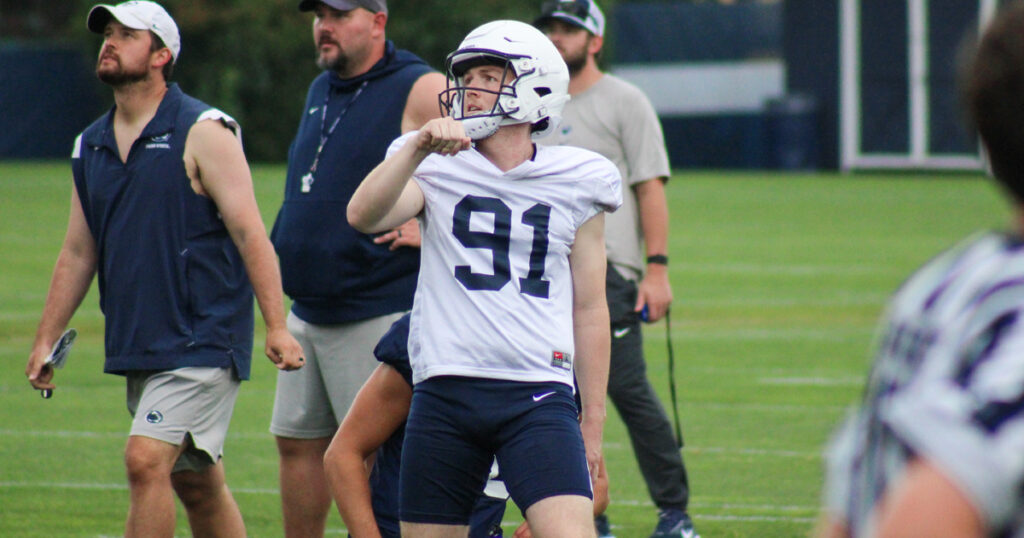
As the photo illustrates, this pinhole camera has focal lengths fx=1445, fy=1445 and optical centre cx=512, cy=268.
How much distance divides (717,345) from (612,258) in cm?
593

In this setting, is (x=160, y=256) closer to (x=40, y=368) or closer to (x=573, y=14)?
(x=40, y=368)

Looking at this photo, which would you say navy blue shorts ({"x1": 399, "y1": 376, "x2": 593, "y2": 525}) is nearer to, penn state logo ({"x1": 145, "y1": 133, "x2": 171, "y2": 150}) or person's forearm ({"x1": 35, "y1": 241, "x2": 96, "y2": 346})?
penn state logo ({"x1": 145, "y1": 133, "x2": 171, "y2": 150})

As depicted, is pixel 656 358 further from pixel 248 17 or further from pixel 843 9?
pixel 248 17

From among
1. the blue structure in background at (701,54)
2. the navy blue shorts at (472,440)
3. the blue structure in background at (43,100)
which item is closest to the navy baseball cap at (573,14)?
the navy blue shorts at (472,440)

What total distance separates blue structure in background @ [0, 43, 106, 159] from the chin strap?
36833 millimetres

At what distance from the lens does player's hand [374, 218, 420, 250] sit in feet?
17.0

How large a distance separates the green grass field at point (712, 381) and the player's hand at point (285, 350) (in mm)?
1781

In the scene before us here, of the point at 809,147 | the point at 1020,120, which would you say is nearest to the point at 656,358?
the point at 1020,120

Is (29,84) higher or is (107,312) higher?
(107,312)

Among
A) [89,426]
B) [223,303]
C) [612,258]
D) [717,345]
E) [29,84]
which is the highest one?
[223,303]

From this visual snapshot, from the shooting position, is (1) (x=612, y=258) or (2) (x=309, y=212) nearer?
(2) (x=309, y=212)

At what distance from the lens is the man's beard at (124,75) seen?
486cm

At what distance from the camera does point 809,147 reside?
36062 mm

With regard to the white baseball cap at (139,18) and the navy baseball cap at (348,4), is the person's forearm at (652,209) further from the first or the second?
the white baseball cap at (139,18)
